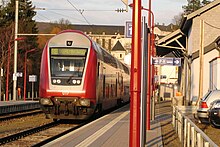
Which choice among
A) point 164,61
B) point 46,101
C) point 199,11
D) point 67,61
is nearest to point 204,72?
point 199,11

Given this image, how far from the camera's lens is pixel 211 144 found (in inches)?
281

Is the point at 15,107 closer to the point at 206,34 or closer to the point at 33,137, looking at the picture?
the point at 206,34

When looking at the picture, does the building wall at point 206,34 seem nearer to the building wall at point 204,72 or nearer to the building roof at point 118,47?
the building wall at point 204,72

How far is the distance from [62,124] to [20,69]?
1928 inches

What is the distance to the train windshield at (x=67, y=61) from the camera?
21.5 metres

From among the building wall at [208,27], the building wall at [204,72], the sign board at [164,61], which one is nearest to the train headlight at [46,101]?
the sign board at [164,61]

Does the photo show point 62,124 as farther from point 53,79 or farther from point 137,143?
point 137,143

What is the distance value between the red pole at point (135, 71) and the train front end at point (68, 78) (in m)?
13.0

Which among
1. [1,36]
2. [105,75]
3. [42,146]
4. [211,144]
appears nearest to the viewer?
[211,144]

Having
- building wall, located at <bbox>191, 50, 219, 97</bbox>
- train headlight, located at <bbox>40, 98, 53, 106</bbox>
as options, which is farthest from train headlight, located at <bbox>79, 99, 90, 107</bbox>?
building wall, located at <bbox>191, 50, 219, 97</bbox>

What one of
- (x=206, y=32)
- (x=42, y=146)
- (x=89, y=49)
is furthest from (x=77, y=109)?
(x=206, y=32)

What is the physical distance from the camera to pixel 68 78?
70.1ft

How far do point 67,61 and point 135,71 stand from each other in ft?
44.8

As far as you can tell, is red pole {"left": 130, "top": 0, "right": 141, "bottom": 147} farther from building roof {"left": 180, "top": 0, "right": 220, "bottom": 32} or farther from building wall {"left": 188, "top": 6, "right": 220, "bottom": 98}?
building roof {"left": 180, "top": 0, "right": 220, "bottom": 32}
